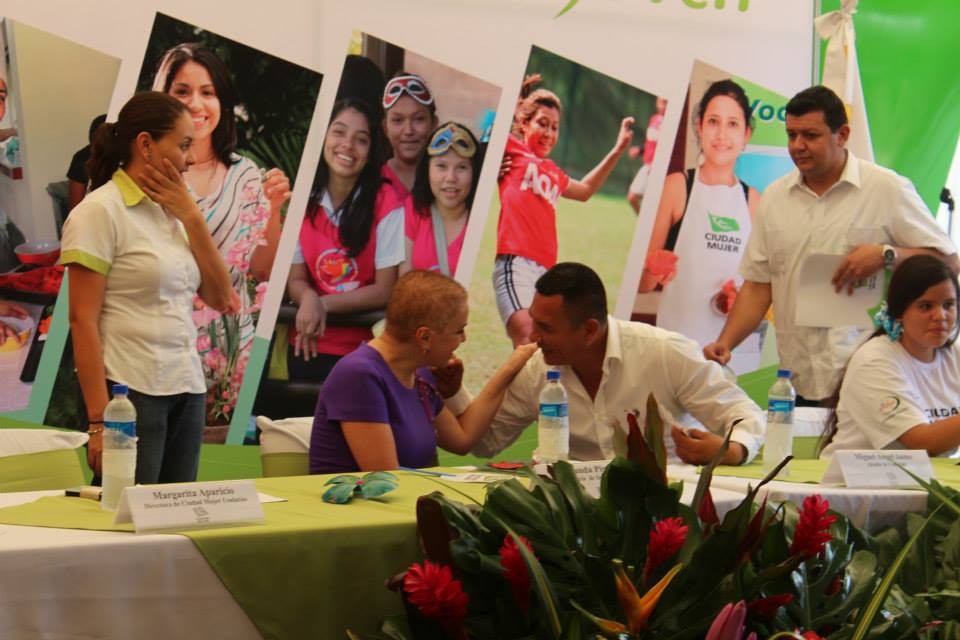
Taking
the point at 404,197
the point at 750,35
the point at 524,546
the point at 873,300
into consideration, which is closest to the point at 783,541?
the point at 524,546

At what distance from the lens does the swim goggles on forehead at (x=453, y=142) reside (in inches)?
175

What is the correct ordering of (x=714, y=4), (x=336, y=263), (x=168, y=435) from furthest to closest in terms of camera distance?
(x=714, y=4)
(x=336, y=263)
(x=168, y=435)

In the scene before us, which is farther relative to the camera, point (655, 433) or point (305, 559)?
point (305, 559)

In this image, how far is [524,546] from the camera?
132cm

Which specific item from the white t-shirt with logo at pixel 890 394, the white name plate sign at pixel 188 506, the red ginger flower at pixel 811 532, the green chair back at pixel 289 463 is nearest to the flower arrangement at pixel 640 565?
the red ginger flower at pixel 811 532

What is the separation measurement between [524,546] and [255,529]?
1.38ft

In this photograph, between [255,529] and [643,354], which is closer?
[255,529]

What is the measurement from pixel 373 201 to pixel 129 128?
170cm

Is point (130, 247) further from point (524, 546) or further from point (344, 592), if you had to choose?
point (524, 546)

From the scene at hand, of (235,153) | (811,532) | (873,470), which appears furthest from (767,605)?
(235,153)

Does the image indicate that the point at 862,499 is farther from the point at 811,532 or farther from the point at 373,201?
the point at 373,201

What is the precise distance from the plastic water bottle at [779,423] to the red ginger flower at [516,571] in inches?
49.0

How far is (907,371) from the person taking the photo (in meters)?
2.98

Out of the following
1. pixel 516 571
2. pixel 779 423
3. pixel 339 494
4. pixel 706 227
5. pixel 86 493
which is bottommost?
pixel 86 493
